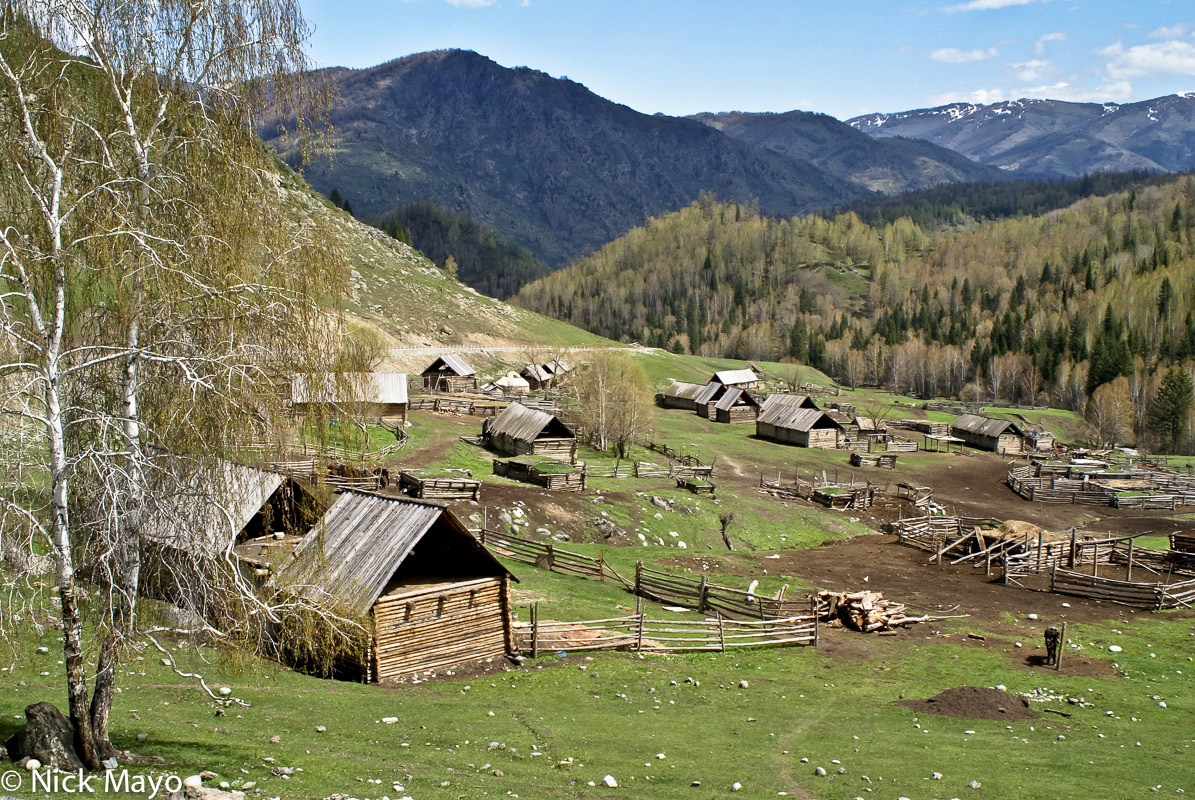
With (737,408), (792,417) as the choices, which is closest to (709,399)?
(737,408)

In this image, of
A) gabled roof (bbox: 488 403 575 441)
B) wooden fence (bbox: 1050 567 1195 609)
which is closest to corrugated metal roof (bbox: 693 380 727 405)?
gabled roof (bbox: 488 403 575 441)

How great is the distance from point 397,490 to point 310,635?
1226 inches

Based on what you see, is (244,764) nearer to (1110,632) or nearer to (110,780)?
(110,780)

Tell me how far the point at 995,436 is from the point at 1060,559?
172ft

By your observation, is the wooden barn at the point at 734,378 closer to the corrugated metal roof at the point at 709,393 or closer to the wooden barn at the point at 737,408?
the corrugated metal roof at the point at 709,393

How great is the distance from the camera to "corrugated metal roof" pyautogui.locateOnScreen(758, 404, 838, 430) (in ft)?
260

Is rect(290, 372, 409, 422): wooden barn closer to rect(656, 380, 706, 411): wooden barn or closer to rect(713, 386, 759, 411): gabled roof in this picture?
rect(713, 386, 759, 411): gabled roof

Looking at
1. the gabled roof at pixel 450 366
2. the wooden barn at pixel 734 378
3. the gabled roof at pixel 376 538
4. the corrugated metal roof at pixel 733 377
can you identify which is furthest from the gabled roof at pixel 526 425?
the corrugated metal roof at pixel 733 377

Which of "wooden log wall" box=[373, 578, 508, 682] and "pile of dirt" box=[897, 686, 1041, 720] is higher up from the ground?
"wooden log wall" box=[373, 578, 508, 682]

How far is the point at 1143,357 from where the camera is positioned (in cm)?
14875

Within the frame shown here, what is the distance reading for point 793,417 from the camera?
80.7m

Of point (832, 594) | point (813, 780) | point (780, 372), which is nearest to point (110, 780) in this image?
point (813, 780)

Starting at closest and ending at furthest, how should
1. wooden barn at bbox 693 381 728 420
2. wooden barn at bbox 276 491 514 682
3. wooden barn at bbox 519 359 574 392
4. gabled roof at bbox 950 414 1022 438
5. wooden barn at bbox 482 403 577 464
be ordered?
wooden barn at bbox 276 491 514 682
wooden barn at bbox 482 403 577 464
gabled roof at bbox 950 414 1022 438
wooden barn at bbox 693 381 728 420
wooden barn at bbox 519 359 574 392

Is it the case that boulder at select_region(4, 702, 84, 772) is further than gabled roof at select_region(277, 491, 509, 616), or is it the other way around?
gabled roof at select_region(277, 491, 509, 616)
